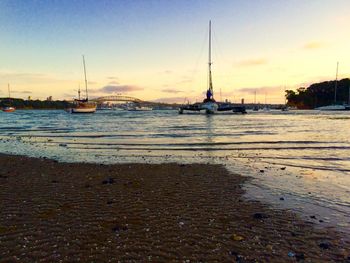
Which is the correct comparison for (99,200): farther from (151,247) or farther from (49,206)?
(151,247)

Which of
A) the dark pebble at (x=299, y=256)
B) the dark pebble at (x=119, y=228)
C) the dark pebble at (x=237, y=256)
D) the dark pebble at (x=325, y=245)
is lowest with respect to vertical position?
the dark pebble at (x=325, y=245)

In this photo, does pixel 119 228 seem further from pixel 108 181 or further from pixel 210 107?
pixel 210 107

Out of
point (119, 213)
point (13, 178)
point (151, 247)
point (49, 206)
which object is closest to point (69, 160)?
point (13, 178)

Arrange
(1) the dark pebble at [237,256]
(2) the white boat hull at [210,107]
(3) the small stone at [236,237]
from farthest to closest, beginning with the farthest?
(2) the white boat hull at [210,107] → (3) the small stone at [236,237] → (1) the dark pebble at [237,256]

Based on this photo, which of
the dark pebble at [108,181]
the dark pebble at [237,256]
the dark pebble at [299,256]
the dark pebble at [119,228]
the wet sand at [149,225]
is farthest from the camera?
the dark pebble at [108,181]

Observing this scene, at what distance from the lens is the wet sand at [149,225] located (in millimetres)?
5535

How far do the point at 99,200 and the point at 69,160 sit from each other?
8.68 metres

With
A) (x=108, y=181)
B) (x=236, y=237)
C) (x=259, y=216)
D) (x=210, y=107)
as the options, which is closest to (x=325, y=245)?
(x=236, y=237)

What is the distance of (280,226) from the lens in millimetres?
6930

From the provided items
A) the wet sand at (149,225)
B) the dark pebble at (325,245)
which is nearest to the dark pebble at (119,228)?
the wet sand at (149,225)

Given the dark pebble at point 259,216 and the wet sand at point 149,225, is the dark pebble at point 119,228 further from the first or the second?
the dark pebble at point 259,216

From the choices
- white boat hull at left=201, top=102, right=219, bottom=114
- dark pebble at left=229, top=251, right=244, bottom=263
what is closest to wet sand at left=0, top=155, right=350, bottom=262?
dark pebble at left=229, top=251, right=244, bottom=263

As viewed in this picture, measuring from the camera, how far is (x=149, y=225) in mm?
→ 6879

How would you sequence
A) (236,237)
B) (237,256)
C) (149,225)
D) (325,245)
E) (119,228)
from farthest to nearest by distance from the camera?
(149,225) < (119,228) < (236,237) < (325,245) < (237,256)
